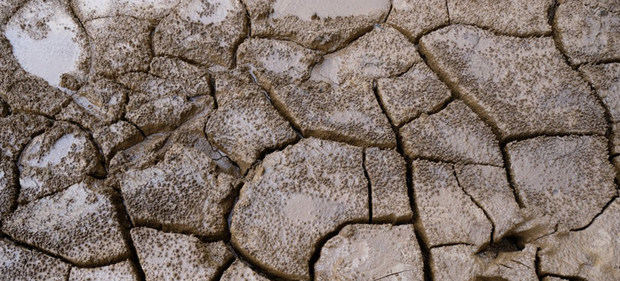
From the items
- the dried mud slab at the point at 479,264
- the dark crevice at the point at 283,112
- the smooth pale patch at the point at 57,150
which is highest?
the dark crevice at the point at 283,112

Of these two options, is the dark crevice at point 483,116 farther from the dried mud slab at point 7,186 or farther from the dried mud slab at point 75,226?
the dried mud slab at point 7,186

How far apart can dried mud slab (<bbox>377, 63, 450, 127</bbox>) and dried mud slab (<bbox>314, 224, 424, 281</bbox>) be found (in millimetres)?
455

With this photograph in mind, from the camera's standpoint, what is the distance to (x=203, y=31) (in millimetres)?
2162

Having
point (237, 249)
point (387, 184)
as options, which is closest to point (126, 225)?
point (237, 249)

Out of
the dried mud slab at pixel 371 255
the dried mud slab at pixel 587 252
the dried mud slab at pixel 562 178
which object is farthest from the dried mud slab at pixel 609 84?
the dried mud slab at pixel 371 255

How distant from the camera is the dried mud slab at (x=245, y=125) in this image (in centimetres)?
187

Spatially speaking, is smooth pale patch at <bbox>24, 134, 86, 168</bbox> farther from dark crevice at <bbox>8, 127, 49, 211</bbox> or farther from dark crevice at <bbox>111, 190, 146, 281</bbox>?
dark crevice at <bbox>111, 190, 146, 281</bbox>

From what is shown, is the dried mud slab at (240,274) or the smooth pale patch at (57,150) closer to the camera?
the dried mud slab at (240,274)

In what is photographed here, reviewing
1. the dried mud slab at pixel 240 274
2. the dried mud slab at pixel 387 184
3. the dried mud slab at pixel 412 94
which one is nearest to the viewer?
the dried mud slab at pixel 240 274

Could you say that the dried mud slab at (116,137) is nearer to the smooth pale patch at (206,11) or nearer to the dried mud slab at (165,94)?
the dried mud slab at (165,94)

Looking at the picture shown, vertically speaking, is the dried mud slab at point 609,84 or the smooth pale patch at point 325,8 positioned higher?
the smooth pale patch at point 325,8

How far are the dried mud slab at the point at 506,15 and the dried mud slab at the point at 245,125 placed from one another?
3.02 ft

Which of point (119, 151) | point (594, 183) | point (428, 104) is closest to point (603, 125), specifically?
point (594, 183)

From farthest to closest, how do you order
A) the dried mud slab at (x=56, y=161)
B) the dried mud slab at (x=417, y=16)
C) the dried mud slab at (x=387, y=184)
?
the dried mud slab at (x=417, y=16), the dried mud slab at (x=56, y=161), the dried mud slab at (x=387, y=184)
